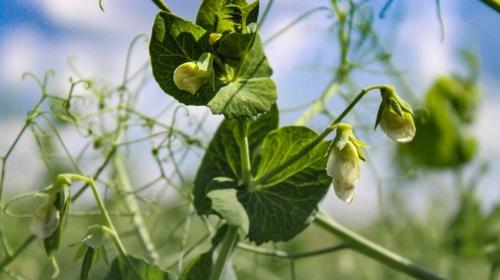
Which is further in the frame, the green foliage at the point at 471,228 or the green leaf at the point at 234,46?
the green foliage at the point at 471,228

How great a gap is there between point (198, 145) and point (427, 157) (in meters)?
0.79

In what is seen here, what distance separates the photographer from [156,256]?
0.70 metres

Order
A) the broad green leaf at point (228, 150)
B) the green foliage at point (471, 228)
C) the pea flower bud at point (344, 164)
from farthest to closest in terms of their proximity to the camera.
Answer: the green foliage at point (471, 228)
the broad green leaf at point (228, 150)
the pea flower bud at point (344, 164)

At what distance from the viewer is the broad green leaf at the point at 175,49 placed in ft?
1.51

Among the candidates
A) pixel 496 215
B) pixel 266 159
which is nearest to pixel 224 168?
pixel 266 159

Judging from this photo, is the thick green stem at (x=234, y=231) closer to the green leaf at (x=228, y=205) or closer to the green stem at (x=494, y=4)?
the green leaf at (x=228, y=205)

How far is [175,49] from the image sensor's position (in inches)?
18.5

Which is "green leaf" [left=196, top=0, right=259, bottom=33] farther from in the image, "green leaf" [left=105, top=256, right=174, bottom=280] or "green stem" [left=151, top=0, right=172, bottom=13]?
"green leaf" [left=105, top=256, right=174, bottom=280]

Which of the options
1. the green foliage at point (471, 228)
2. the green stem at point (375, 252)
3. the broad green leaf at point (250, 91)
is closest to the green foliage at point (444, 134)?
the green foliage at point (471, 228)

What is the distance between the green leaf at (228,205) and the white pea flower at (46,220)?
0.09 metres

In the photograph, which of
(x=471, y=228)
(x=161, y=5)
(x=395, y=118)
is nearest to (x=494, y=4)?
(x=395, y=118)

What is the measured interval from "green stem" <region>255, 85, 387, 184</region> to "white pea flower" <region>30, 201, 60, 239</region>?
0.44ft

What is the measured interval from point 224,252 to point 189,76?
0.13m

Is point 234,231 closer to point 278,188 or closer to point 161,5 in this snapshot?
point 278,188
